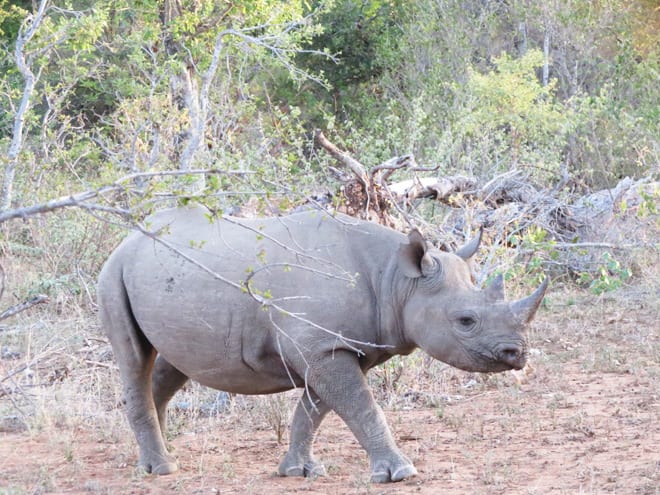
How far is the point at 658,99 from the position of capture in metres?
16.8

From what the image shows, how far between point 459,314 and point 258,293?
111cm

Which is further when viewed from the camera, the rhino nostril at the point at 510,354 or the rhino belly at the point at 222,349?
the rhino belly at the point at 222,349

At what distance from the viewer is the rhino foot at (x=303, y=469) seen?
6.45 meters

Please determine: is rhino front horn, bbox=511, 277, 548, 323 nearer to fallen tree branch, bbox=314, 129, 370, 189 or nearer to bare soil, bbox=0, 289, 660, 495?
bare soil, bbox=0, 289, 660, 495

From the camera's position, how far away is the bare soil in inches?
236

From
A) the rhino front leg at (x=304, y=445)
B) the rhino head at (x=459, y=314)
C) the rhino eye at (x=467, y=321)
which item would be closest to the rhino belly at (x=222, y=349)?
the rhino front leg at (x=304, y=445)

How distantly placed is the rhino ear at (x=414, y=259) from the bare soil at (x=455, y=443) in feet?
3.84

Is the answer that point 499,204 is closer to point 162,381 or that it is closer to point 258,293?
point 162,381

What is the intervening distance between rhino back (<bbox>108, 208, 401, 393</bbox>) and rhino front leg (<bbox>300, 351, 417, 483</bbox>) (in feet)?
0.40

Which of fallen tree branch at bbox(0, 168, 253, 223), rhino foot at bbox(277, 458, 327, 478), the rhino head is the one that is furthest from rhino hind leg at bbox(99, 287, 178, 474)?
fallen tree branch at bbox(0, 168, 253, 223)

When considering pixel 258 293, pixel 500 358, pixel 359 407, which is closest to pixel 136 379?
pixel 258 293

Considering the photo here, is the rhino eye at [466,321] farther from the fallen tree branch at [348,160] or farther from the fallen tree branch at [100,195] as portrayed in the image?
the fallen tree branch at [348,160]

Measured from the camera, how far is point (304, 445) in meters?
6.49

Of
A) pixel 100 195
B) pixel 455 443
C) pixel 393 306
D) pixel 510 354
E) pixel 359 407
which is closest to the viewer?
pixel 100 195
